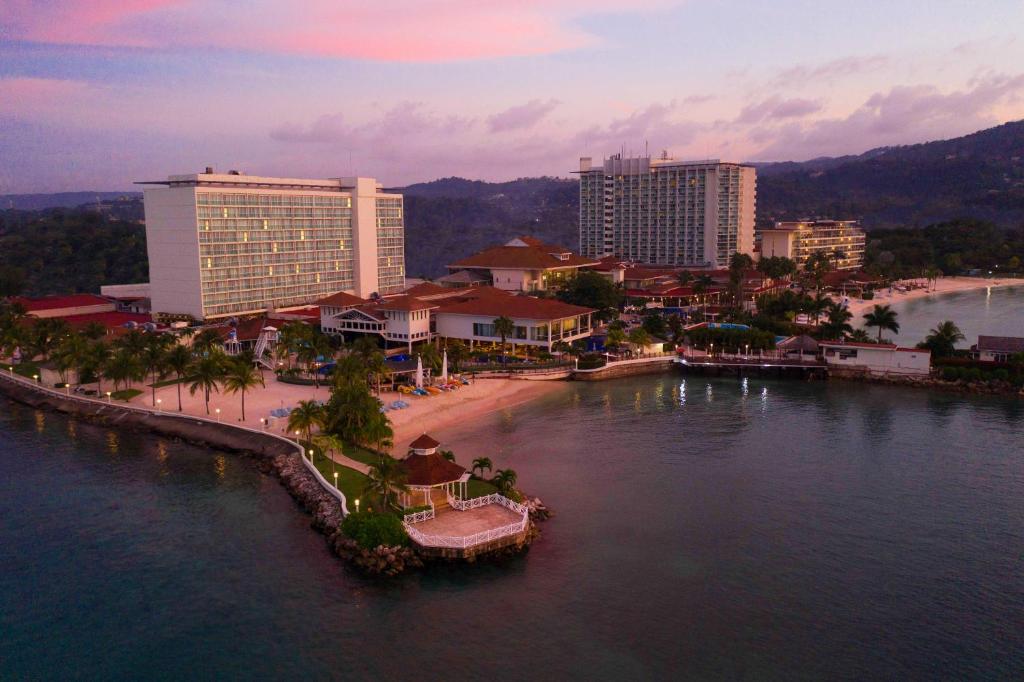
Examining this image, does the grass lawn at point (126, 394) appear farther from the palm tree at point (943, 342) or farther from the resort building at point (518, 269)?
the palm tree at point (943, 342)

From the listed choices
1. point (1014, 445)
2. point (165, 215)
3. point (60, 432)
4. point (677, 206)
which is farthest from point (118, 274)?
point (1014, 445)

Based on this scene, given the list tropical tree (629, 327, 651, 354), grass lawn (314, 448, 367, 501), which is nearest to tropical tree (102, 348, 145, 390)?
grass lawn (314, 448, 367, 501)

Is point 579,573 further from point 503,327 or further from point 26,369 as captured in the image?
point 26,369

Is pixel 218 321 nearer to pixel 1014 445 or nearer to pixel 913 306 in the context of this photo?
pixel 1014 445

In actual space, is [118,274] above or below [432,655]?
above

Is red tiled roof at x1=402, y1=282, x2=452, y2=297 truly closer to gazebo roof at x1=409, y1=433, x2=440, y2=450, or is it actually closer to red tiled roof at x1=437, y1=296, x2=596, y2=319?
red tiled roof at x1=437, y1=296, x2=596, y2=319

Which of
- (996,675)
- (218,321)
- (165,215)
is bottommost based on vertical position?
(996,675)

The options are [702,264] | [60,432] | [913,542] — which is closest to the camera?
[913,542]
